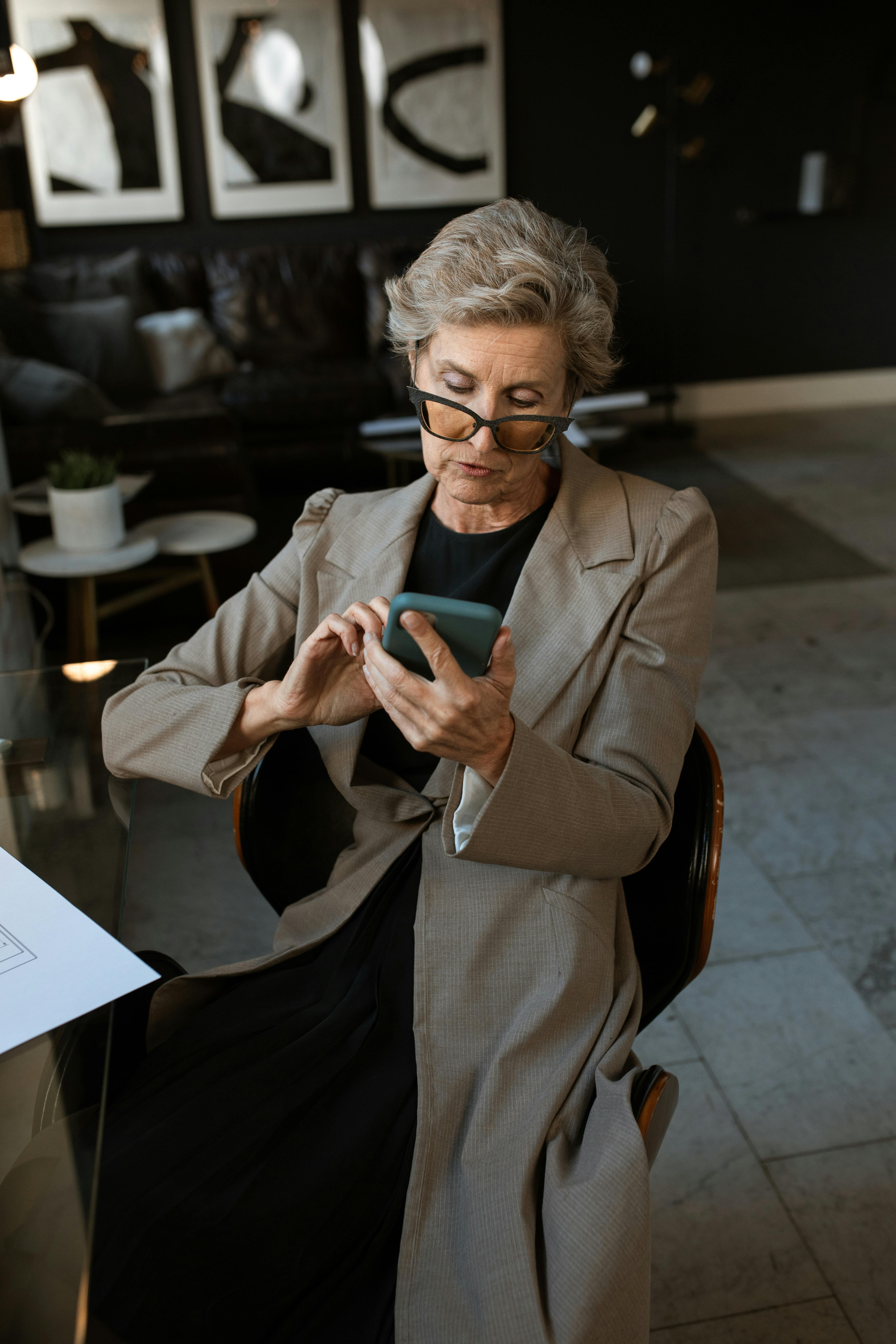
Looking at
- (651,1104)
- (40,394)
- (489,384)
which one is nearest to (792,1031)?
(651,1104)

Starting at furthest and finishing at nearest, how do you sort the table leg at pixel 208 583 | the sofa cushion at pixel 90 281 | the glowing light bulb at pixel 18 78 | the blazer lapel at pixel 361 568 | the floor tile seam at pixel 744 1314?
the sofa cushion at pixel 90 281
the table leg at pixel 208 583
the glowing light bulb at pixel 18 78
the floor tile seam at pixel 744 1314
the blazer lapel at pixel 361 568

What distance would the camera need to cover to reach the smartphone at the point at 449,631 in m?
0.97

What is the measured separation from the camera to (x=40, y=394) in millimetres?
3822

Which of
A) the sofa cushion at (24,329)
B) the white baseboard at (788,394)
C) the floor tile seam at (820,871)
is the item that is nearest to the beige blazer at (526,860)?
the floor tile seam at (820,871)

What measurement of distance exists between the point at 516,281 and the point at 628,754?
51 cm

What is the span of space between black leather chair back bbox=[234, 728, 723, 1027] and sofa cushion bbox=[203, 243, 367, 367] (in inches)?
198

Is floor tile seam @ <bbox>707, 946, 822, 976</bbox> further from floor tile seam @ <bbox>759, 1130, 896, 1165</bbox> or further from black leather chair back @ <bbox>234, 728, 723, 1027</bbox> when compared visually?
black leather chair back @ <bbox>234, 728, 723, 1027</bbox>

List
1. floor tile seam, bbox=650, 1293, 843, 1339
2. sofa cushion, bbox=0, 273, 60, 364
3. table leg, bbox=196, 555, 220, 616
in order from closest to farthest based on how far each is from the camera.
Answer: floor tile seam, bbox=650, 1293, 843, 1339 → table leg, bbox=196, 555, 220, 616 → sofa cushion, bbox=0, 273, 60, 364

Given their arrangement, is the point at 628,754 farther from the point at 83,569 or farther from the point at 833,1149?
the point at 83,569

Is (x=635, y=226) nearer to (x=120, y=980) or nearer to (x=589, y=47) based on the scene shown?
(x=589, y=47)

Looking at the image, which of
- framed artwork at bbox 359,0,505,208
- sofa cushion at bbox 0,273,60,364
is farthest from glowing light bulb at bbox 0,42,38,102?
framed artwork at bbox 359,0,505,208

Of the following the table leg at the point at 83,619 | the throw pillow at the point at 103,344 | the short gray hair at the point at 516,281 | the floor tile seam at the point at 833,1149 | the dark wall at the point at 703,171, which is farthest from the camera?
the dark wall at the point at 703,171

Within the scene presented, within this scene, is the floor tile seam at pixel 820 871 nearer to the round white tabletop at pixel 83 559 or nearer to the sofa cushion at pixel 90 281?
the round white tabletop at pixel 83 559

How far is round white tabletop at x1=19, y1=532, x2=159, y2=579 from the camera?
309 cm
